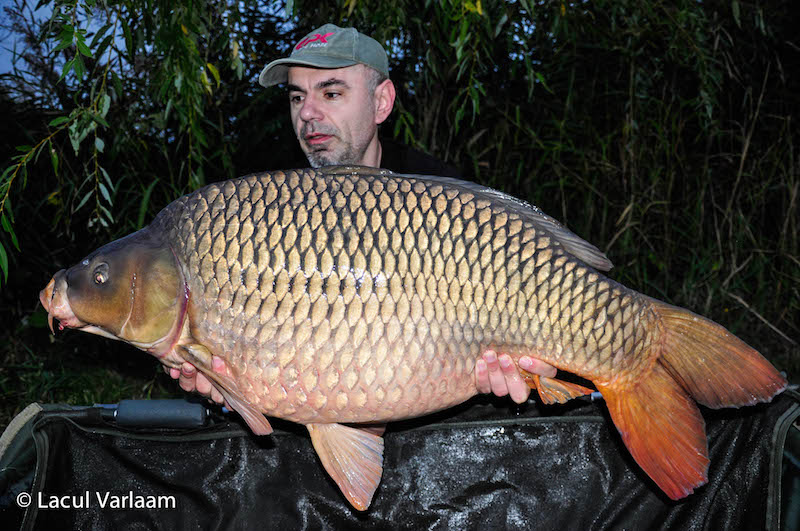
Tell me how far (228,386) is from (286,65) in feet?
4.05

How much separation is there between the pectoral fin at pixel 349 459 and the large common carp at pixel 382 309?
0.02 metres

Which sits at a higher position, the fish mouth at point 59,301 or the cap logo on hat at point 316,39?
the cap logo on hat at point 316,39

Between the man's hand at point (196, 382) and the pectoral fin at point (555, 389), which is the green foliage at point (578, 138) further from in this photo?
the pectoral fin at point (555, 389)

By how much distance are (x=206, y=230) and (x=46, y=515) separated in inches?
27.7

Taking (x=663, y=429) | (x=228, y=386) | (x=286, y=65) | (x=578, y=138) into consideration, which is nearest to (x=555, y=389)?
(x=663, y=429)

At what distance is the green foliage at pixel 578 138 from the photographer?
274 centimetres

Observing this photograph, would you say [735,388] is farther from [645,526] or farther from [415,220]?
[415,220]

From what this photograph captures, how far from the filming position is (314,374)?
124 centimetres

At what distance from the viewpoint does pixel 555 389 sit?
4.63ft

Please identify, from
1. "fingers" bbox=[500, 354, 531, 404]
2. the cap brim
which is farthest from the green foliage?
"fingers" bbox=[500, 354, 531, 404]

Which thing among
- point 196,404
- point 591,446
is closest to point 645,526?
point 591,446

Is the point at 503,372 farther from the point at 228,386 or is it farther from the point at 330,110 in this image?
the point at 330,110

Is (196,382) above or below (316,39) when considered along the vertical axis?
below

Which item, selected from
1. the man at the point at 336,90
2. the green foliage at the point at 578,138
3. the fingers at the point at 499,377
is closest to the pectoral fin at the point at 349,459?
the fingers at the point at 499,377
